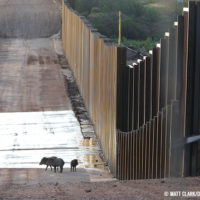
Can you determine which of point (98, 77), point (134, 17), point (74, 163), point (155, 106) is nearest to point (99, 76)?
point (98, 77)

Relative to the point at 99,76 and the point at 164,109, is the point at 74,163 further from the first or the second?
the point at 164,109

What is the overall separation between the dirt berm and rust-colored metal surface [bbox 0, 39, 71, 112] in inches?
178

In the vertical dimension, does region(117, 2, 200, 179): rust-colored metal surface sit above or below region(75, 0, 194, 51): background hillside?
above

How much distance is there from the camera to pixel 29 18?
45.2 meters

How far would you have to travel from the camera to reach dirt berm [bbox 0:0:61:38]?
131 ft

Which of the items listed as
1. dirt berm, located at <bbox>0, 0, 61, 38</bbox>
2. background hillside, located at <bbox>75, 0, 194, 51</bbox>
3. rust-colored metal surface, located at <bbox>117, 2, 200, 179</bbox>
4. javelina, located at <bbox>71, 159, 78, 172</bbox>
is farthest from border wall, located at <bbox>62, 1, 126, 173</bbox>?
background hillside, located at <bbox>75, 0, 194, 51</bbox>

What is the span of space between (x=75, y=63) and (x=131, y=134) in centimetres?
1290

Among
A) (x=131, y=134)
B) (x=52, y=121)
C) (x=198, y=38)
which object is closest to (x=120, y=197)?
(x=198, y=38)

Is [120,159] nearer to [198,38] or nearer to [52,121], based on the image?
[198,38]

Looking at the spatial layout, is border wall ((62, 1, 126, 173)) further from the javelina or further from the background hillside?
the background hillside

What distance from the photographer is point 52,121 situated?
19.6 metres

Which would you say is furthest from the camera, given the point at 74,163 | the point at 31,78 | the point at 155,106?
the point at 31,78

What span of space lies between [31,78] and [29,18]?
779 inches

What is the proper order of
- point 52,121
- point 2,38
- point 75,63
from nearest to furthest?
point 52,121 → point 75,63 → point 2,38
